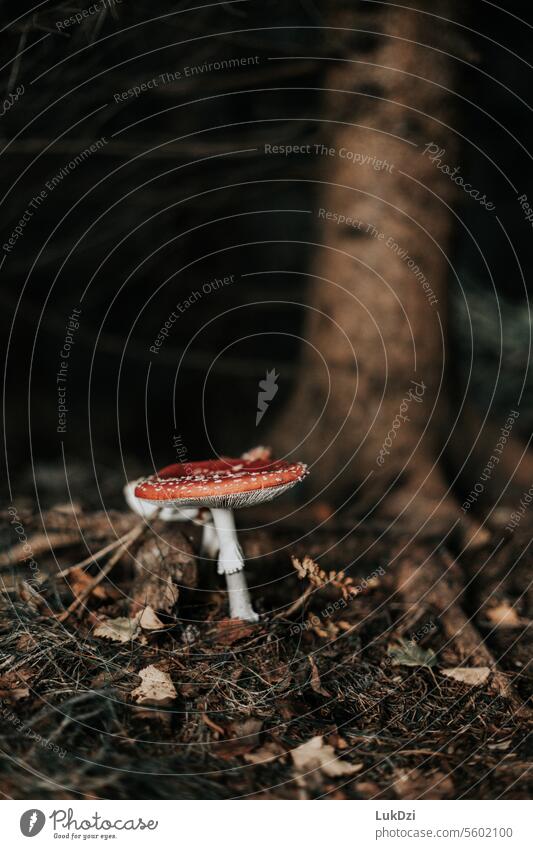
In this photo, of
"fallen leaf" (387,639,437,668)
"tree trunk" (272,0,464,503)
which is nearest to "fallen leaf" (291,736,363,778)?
"fallen leaf" (387,639,437,668)

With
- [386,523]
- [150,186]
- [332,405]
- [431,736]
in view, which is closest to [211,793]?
[431,736]

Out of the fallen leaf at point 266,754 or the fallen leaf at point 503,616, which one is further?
the fallen leaf at point 503,616

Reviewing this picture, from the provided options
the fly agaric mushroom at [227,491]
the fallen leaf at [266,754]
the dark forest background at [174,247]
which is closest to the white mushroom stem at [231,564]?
the fly agaric mushroom at [227,491]

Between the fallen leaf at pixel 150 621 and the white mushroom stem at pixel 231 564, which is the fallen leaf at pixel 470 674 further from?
the fallen leaf at pixel 150 621

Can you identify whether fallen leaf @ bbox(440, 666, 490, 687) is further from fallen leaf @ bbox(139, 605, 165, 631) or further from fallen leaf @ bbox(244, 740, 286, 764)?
fallen leaf @ bbox(139, 605, 165, 631)

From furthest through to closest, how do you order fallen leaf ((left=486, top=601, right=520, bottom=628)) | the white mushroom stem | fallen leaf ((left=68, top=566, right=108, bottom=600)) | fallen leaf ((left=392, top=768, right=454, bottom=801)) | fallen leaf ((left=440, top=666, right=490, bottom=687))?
fallen leaf ((left=486, top=601, right=520, bottom=628))
fallen leaf ((left=68, top=566, right=108, bottom=600))
the white mushroom stem
fallen leaf ((left=440, top=666, right=490, bottom=687))
fallen leaf ((left=392, top=768, right=454, bottom=801))

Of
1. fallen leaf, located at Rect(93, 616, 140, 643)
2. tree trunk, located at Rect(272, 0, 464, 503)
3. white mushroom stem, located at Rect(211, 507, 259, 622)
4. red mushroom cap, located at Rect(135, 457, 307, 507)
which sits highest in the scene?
tree trunk, located at Rect(272, 0, 464, 503)

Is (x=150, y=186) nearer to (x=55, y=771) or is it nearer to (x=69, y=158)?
(x=69, y=158)
